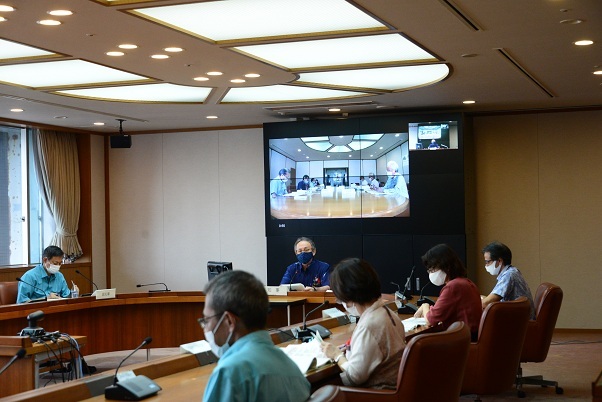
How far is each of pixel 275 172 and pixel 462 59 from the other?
3914 mm

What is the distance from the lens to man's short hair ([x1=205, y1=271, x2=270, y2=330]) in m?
2.52

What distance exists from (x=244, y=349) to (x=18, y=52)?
5138 millimetres

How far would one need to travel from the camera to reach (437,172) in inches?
397

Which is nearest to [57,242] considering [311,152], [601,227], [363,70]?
[311,152]

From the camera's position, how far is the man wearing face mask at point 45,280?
8.51 meters

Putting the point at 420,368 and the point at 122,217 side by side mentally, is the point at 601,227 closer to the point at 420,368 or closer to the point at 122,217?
the point at 122,217

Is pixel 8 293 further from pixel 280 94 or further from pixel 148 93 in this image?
pixel 280 94

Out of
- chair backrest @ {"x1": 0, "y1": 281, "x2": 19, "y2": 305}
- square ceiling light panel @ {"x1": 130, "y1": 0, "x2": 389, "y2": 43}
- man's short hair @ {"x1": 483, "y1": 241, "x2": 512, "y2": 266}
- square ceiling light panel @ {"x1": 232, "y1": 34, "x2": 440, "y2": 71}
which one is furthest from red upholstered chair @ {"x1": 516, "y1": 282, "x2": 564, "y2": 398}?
chair backrest @ {"x1": 0, "y1": 281, "x2": 19, "y2": 305}

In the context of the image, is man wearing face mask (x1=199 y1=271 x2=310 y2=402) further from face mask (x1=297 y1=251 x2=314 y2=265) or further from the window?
the window

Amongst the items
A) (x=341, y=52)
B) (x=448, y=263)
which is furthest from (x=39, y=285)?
(x=448, y=263)

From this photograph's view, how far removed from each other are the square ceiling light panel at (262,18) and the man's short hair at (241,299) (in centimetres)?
327

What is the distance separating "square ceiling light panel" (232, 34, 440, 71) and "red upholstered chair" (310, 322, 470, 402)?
329 cm

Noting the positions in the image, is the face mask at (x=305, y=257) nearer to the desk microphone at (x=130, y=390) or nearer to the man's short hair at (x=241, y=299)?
the desk microphone at (x=130, y=390)

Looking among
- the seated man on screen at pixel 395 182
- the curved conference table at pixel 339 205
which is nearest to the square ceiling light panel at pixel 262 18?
the seated man on screen at pixel 395 182
